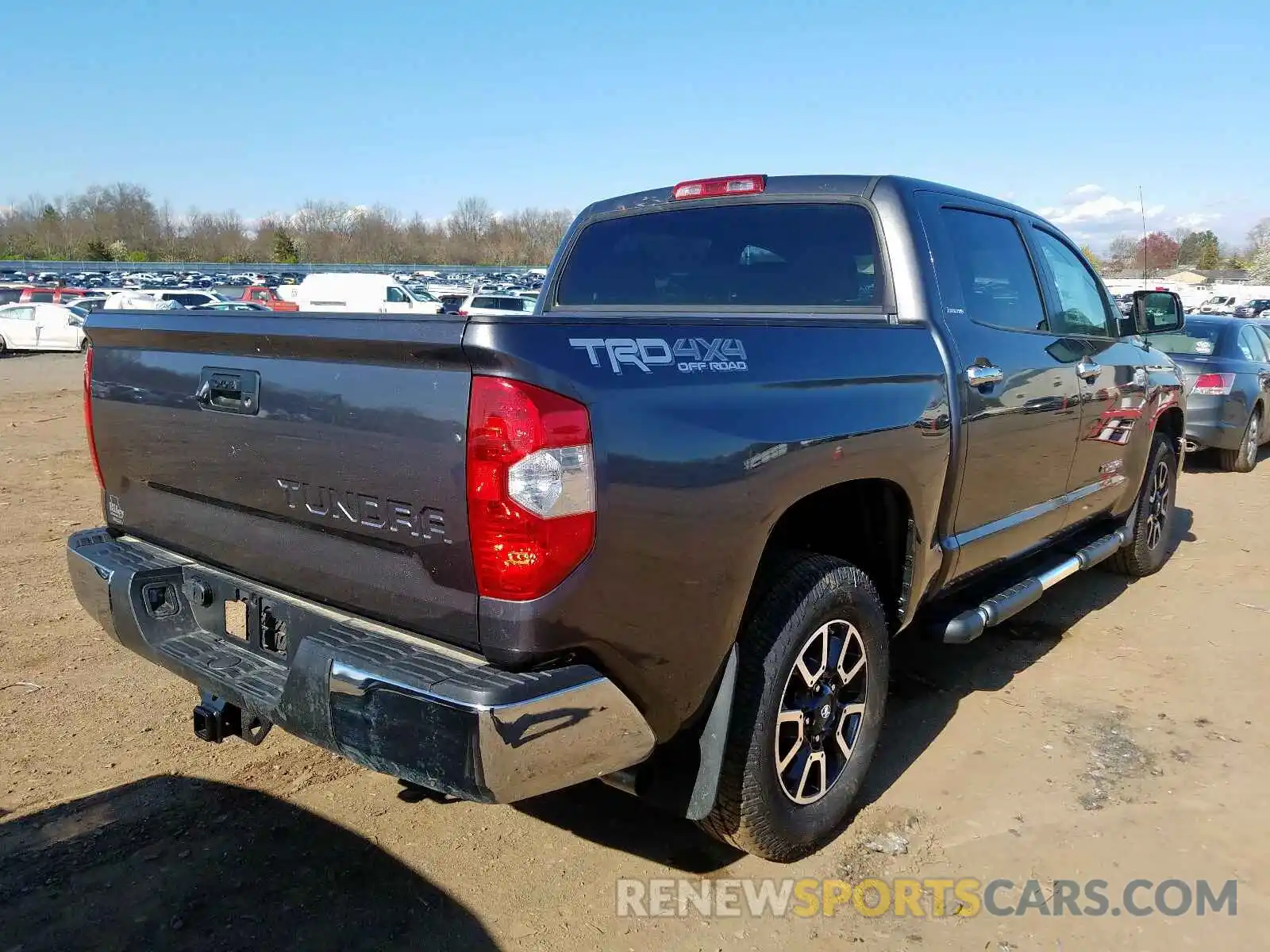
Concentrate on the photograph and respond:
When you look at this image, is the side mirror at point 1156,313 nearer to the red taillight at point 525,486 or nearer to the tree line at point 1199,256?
the red taillight at point 525,486

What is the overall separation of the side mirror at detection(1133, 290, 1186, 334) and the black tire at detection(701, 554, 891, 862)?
3035 millimetres

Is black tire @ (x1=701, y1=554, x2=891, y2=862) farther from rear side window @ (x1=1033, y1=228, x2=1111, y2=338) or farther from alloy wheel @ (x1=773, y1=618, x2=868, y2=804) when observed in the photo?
rear side window @ (x1=1033, y1=228, x2=1111, y2=338)

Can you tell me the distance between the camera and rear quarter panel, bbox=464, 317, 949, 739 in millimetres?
2154

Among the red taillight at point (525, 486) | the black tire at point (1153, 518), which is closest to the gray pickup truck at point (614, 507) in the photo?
the red taillight at point (525, 486)

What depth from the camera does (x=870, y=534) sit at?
3.36 m

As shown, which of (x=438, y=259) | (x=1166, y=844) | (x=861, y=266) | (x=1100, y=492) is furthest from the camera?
(x=438, y=259)

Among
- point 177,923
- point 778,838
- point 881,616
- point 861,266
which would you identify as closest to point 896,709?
point 881,616

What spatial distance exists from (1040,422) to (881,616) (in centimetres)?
139

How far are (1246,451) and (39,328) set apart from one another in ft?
88.1

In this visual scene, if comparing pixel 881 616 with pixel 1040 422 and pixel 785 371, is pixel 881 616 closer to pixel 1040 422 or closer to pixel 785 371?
pixel 785 371

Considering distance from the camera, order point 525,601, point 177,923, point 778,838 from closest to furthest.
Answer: point 525,601
point 177,923
point 778,838

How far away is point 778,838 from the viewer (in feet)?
9.37

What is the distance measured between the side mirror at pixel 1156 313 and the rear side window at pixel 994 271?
126 cm

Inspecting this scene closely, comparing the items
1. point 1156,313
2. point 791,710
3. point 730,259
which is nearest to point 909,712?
point 791,710
